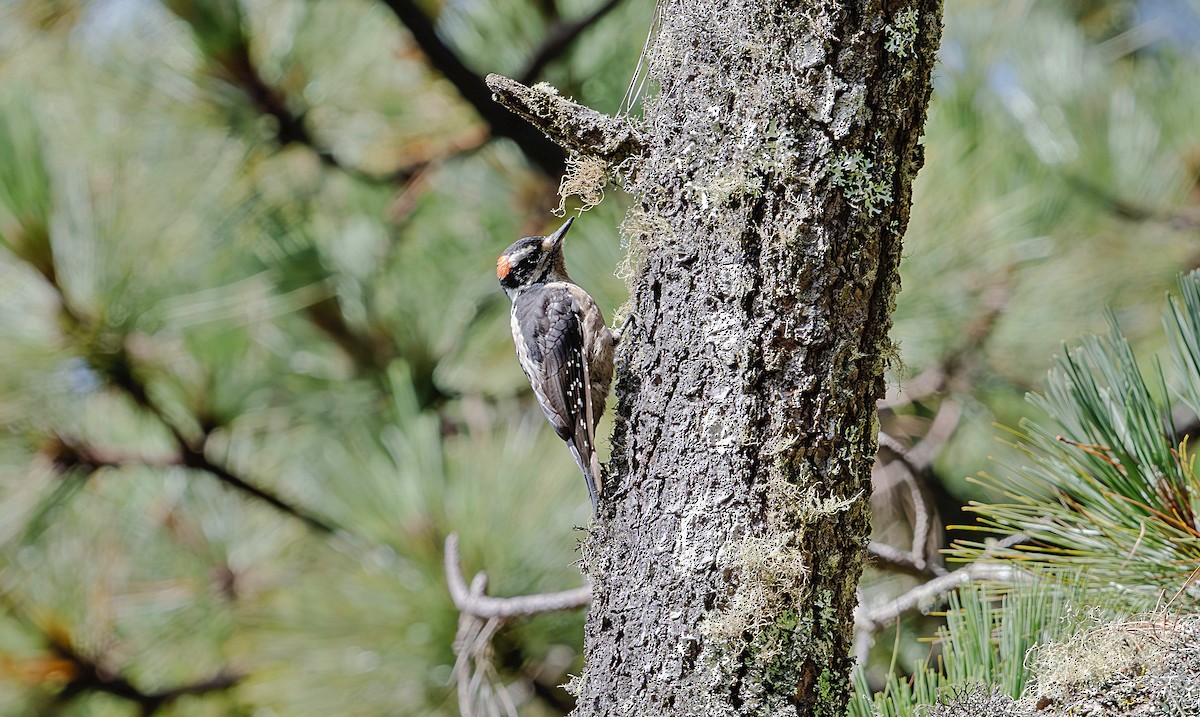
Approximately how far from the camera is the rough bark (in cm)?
116

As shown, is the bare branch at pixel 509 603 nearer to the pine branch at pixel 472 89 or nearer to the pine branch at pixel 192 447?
the pine branch at pixel 192 447

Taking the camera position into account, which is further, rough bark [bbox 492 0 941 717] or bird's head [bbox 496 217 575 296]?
bird's head [bbox 496 217 575 296]

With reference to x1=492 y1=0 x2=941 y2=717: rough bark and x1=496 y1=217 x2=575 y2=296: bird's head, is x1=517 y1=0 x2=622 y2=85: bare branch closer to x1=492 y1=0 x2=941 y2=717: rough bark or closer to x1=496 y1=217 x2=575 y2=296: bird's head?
x1=496 y1=217 x2=575 y2=296: bird's head

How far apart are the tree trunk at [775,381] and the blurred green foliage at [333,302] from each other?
3.92 feet

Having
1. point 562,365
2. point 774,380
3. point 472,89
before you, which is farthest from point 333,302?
point 774,380

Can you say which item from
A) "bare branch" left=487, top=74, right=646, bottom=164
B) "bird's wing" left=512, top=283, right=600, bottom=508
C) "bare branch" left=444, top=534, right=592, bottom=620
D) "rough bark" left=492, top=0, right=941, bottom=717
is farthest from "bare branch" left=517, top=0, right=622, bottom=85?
"rough bark" left=492, top=0, right=941, bottom=717

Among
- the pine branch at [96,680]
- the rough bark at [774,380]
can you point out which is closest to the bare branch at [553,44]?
the rough bark at [774,380]

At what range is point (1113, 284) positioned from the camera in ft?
9.62

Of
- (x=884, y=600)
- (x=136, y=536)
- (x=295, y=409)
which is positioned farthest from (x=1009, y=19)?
(x=136, y=536)

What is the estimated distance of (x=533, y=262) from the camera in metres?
2.53

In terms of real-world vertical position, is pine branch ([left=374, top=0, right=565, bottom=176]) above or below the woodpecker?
above

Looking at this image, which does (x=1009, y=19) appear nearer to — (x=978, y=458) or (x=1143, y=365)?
(x=1143, y=365)

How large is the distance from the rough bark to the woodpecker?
0.81m

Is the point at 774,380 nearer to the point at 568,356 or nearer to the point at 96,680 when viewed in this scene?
the point at 568,356
